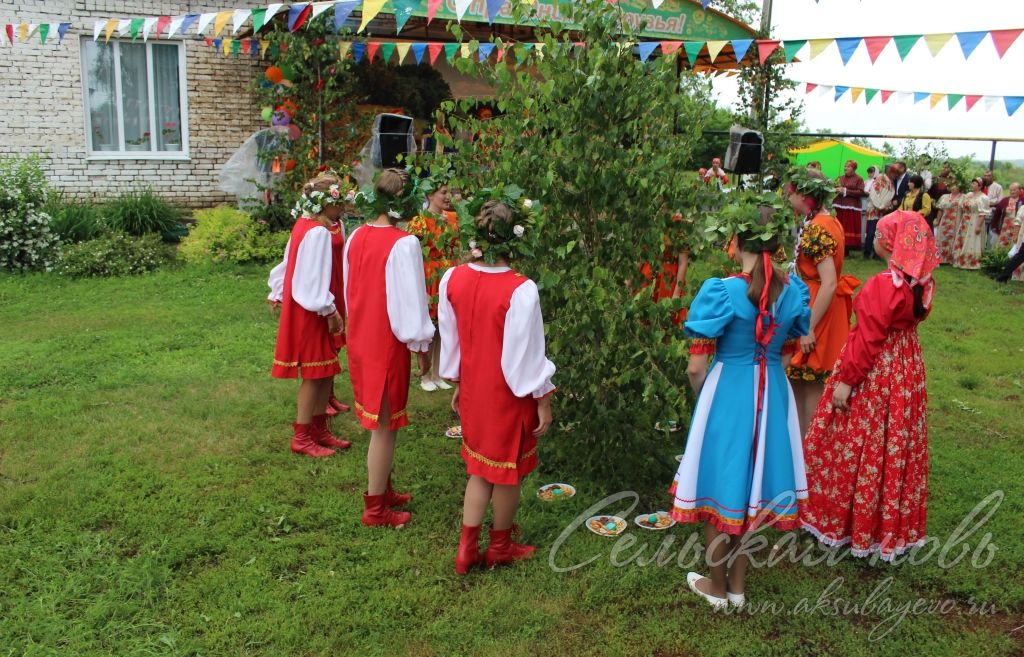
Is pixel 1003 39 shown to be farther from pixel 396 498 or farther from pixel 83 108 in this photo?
pixel 83 108

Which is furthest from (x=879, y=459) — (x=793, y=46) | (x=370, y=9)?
(x=370, y=9)

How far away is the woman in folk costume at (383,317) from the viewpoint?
412 cm

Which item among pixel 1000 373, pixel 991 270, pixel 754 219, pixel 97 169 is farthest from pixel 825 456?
Result: pixel 97 169

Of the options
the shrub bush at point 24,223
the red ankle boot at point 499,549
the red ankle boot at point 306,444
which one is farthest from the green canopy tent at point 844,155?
the red ankle boot at point 499,549

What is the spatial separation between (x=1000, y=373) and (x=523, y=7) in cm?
605

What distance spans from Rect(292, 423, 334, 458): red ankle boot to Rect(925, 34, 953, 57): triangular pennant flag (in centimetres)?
681

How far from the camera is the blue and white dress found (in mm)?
3402

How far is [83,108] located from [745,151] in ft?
33.5

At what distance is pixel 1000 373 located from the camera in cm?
762

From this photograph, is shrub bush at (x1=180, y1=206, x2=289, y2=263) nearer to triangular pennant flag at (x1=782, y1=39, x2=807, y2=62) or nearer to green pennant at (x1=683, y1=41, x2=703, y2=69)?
green pennant at (x1=683, y1=41, x2=703, y2=69)

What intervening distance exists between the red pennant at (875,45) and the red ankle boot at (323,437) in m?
6.82

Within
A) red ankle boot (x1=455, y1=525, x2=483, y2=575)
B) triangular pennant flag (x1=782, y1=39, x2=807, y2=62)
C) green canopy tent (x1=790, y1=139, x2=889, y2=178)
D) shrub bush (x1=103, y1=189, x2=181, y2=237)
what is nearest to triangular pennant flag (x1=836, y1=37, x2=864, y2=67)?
triangular pennant flag (x1=782, y1=39, x2=807, y2=62)

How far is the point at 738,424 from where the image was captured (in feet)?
11.2

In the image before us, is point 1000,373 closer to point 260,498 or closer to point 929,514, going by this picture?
point 929,514
